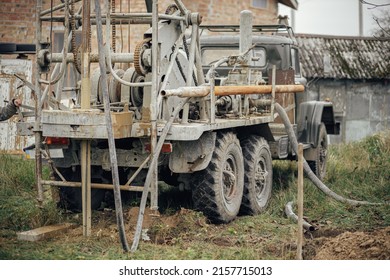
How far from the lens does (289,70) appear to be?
10.1 meters

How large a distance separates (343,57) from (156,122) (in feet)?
44.8

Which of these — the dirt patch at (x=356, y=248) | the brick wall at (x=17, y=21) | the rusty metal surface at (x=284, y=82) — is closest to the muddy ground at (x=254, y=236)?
the dirt patch at (x=356, y=248)

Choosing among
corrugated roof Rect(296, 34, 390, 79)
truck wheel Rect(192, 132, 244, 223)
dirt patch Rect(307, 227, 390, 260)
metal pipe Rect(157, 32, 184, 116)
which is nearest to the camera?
dirt patch Rect(307, 227, 390, 260)

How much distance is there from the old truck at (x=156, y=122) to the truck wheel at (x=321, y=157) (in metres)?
→ 1.87

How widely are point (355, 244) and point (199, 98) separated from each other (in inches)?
89.6

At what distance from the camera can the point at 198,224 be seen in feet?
24.3

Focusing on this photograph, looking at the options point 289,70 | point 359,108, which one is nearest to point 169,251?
point 289,70

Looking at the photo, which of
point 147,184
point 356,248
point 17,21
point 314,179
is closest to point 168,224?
point 147,184

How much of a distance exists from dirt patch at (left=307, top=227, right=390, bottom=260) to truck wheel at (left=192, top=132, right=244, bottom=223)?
120cm

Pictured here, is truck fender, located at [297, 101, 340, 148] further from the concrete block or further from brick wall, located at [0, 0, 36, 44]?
brick wall, located at [0, 0, 36, 44]

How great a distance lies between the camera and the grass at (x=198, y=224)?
645cm

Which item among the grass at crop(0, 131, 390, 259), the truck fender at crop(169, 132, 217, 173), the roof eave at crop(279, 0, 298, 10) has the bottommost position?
the grass at crop(0, 131, 390, 259)

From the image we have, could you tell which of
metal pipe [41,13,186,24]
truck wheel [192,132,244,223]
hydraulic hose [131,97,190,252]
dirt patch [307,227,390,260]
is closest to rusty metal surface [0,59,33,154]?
metal pipe [41,13,186,24]

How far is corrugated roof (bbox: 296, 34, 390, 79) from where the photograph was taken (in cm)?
1892
